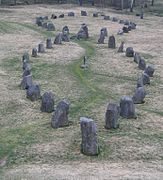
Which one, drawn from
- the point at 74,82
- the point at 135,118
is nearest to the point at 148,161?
the point at 135,118

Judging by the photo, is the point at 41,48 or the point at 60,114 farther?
the point at 41,48

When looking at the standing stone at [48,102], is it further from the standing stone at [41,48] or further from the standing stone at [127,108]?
the standing stone at [41,48]

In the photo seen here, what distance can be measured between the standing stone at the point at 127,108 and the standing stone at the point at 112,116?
1238mm

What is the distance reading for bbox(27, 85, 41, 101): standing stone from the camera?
2649 centimetres

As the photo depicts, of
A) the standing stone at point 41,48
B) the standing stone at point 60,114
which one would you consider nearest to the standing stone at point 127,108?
the standing stone at point 60,114

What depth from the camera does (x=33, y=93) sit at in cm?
2653

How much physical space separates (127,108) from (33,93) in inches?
226

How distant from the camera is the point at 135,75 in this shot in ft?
109

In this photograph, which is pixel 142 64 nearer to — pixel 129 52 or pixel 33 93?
pixel 129 52

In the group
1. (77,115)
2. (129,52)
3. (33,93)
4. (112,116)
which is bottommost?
(77,115)

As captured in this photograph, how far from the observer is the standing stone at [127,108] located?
23562 millimetres

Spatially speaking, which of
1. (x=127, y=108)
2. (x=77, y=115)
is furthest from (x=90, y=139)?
(x=77, y=115)

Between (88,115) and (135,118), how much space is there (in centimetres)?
239

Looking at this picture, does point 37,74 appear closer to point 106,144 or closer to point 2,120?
point 2,120
